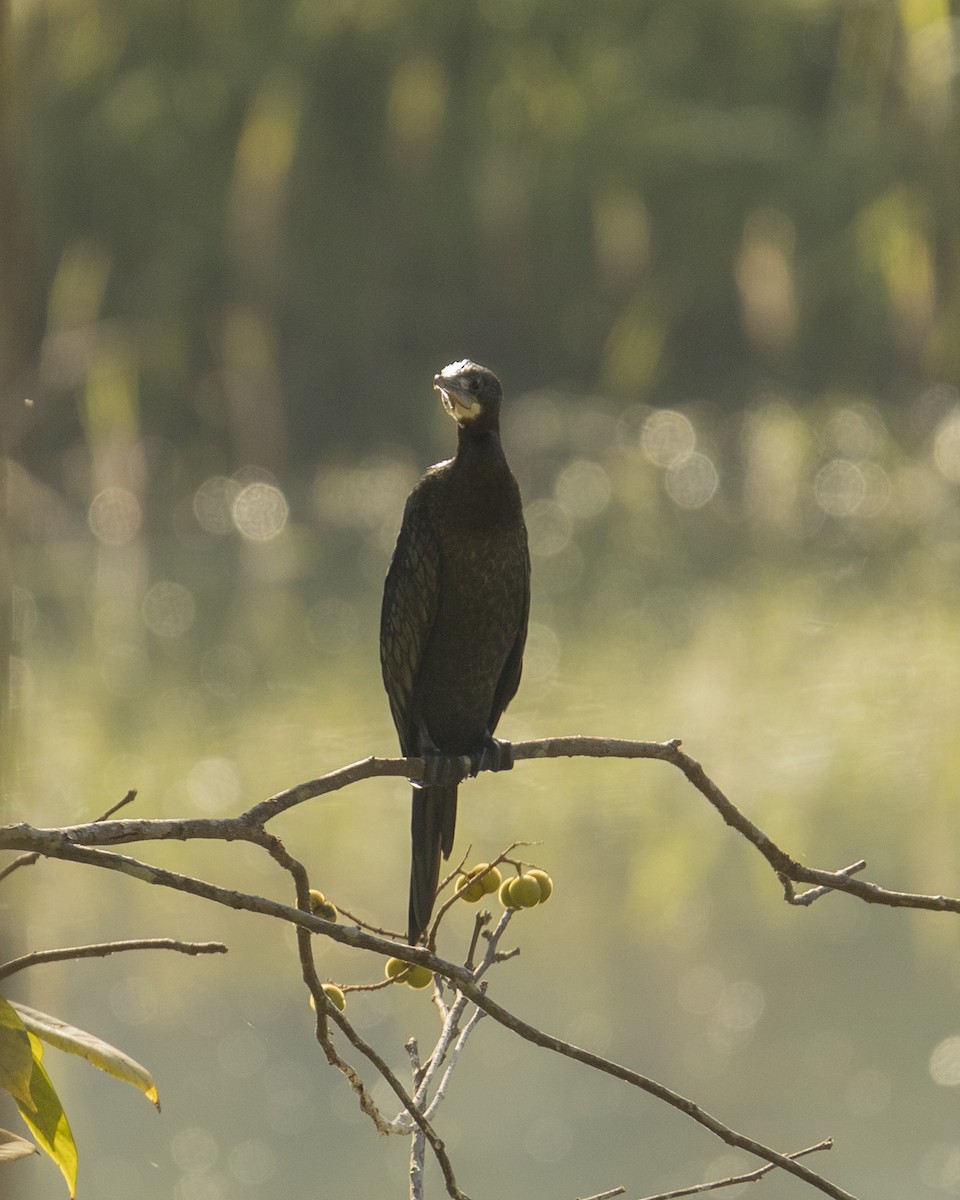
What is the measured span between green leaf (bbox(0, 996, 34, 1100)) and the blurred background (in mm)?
2427

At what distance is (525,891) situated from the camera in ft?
4.12

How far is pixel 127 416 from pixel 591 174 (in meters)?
2.39

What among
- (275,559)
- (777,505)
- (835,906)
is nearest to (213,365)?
(275,559)

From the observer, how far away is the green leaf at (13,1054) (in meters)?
0.86

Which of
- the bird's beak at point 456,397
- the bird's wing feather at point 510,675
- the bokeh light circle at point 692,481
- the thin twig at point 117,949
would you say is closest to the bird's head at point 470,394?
the bird's beak at point 456,397

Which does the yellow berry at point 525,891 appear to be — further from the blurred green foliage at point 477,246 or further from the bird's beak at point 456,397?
the blurred green foliage at point 477,246

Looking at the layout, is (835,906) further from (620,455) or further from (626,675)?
(620,455)

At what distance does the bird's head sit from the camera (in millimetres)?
1627

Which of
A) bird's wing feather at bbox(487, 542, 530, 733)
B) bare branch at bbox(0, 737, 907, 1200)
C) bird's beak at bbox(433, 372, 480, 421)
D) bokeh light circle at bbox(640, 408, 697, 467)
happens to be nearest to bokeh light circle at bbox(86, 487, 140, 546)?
bokeh light circle at bbox(640, 408, 697, 467)

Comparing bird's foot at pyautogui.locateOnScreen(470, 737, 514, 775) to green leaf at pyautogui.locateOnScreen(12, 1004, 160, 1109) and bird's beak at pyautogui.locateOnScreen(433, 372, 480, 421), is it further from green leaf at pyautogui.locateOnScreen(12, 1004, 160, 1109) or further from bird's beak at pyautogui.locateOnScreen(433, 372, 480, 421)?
green leaf at pyautogui.locateOnScreen(12, 1004, 160, 1109)

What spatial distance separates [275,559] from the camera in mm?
7043

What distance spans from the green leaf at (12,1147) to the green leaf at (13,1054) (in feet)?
0.11

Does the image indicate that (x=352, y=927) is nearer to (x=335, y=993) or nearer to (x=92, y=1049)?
(x=92, y=1049)

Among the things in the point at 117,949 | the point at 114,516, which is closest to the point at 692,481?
the point at 114,516
